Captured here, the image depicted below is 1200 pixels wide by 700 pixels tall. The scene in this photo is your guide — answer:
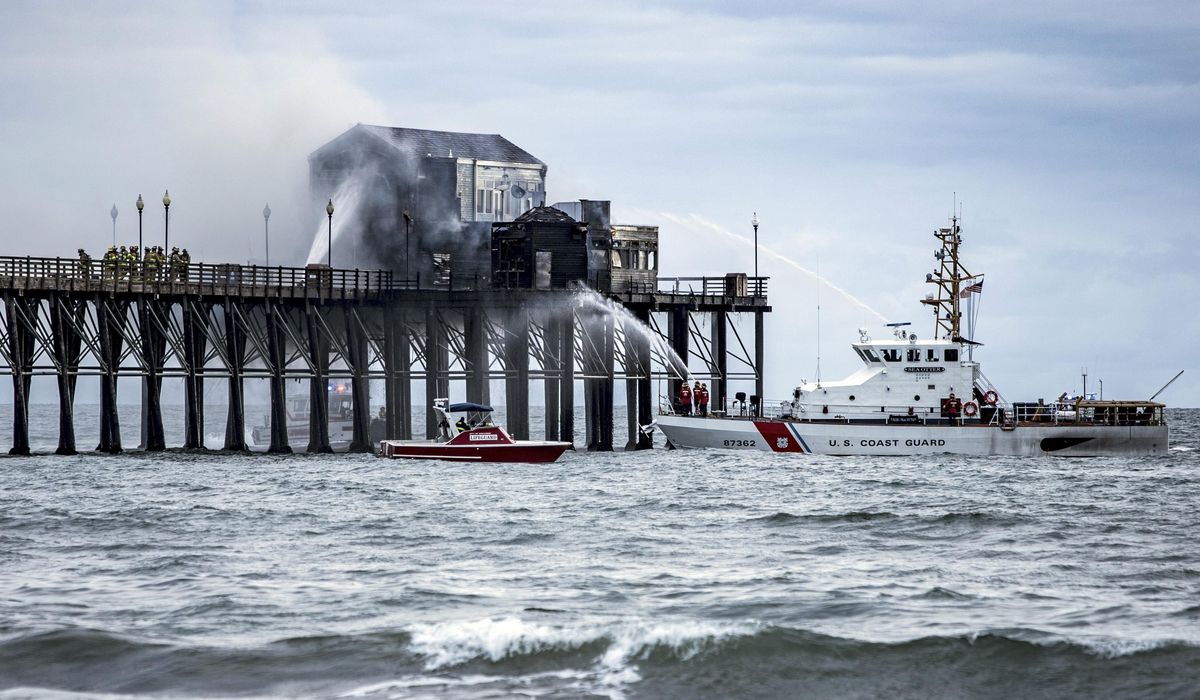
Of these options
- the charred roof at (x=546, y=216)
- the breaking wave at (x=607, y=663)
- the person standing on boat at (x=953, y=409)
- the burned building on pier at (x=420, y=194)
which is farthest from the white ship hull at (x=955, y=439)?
the breaking wave at (x=607, y=663)

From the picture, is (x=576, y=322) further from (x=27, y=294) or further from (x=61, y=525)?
(x=61, y=525)

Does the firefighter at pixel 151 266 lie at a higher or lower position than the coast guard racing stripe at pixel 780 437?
higher

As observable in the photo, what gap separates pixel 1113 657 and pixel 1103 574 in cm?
830

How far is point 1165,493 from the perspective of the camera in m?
53.0

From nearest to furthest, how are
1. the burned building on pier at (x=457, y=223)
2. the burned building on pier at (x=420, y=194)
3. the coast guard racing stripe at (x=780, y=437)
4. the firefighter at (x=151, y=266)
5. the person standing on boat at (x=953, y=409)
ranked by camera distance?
the firefighter at (x=151, y=266) < the person standing on boat at (x=953, y=409) < the coast guard racing stripe at (x=780, y=437) < the burned building on pier at (x=457, y=223) < the burned building on pier at (x=420, y=194)

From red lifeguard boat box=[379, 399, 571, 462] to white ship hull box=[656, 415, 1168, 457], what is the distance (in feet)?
40.1

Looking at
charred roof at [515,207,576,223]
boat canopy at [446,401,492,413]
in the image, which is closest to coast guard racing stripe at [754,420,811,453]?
boat canopy at [446,401,492,413]

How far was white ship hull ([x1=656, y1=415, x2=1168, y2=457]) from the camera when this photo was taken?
2837 inches

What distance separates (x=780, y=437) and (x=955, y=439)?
7.96m

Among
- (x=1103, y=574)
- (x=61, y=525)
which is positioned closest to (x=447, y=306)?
(x=61, y=525)

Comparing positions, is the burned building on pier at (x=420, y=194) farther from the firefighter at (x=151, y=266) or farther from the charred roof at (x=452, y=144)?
the firefighter at (x=151, y=266)

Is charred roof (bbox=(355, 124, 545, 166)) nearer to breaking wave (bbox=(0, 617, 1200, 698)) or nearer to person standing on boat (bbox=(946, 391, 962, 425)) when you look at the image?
person standing on boat (bbox=(946, 391, 962, 425))

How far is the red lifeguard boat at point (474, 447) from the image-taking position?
65000 mm

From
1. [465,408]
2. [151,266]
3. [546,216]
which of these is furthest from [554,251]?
[151,266]
